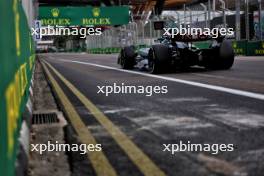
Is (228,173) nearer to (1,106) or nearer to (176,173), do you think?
(176,173)

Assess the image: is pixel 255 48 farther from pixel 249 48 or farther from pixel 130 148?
pixel 130 148

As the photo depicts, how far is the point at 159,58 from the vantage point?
1141 cm

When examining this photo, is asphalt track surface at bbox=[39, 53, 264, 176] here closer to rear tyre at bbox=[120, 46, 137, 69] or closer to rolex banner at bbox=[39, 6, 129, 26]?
rear tyre at bbox=[120, 46, 137, 69]

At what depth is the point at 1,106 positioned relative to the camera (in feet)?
6.92

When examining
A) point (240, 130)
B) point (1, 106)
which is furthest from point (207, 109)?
point (1, 106)

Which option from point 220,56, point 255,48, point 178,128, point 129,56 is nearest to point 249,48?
point 255,48

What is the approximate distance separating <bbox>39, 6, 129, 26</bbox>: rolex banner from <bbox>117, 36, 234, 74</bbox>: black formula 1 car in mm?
34932

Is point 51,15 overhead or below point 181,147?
overhead

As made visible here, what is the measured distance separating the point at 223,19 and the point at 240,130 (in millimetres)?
20247

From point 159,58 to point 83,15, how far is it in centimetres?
3647

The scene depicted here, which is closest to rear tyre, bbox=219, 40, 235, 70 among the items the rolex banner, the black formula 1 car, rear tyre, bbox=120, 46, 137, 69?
the black formula 1 car

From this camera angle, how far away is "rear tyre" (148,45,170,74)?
11.4m

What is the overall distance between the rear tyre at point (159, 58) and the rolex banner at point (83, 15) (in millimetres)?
35247

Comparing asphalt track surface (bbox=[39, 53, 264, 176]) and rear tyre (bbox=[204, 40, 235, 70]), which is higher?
rear tyre (bbox=[204, 40, 235, 70])
